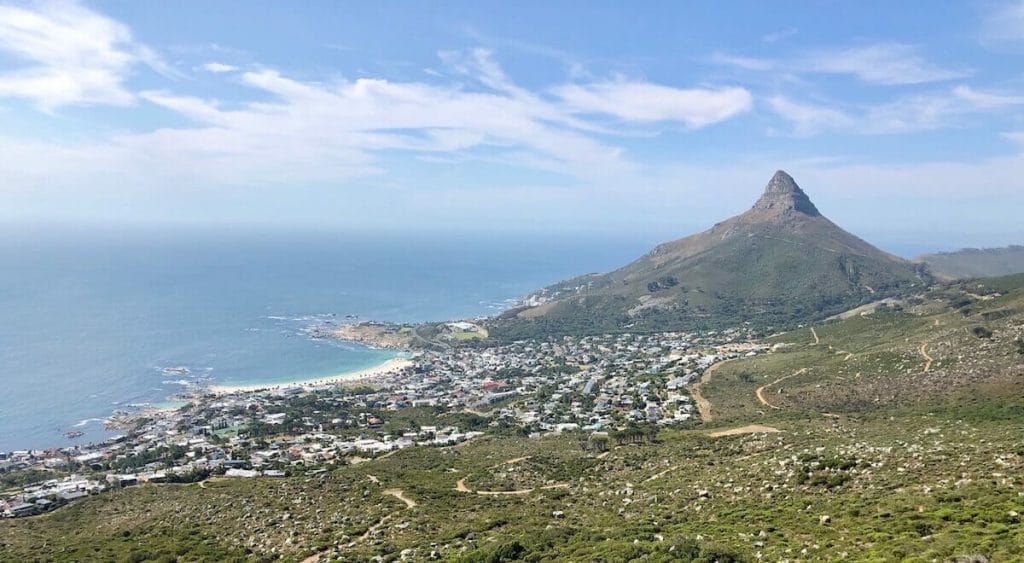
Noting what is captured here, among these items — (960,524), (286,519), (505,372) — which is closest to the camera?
(960,524)

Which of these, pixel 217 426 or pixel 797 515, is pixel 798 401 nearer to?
pixel 797 515

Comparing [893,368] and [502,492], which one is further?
[893,368]

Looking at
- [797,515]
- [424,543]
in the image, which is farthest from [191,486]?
[797,515]

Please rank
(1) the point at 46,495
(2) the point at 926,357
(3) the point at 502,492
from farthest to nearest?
1. (2) the point at 926,357
2. (1) the point at 46,495
3. (3) the point at 502,492

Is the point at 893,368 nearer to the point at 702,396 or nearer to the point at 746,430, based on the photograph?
the point at 702,396

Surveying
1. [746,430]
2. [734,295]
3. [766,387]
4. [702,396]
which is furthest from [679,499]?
[734,295]

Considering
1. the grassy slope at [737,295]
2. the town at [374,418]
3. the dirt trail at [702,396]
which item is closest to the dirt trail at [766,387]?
the dirt trail at [702,396]

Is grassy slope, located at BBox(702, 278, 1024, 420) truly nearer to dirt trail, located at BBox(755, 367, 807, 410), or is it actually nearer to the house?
dirt trail, located at BBox(755, 367, 807, 410)
